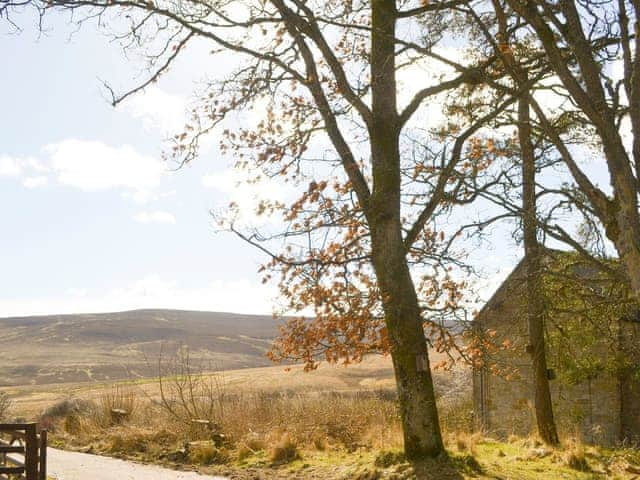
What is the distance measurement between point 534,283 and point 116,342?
12328cm

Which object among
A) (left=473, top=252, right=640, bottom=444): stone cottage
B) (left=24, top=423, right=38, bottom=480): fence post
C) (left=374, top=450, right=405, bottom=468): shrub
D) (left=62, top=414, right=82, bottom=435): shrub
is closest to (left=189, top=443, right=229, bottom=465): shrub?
(left=374, top=450, right=405, bottom=468): shrub

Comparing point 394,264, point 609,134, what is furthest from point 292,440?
point 609,134

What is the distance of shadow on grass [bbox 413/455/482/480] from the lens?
9.75 meters

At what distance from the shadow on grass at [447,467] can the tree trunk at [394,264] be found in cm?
21

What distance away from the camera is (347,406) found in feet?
63.9

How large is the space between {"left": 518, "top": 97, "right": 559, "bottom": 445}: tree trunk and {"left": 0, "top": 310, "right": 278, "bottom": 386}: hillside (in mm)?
73136

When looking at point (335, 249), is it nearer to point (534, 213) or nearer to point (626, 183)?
point (534, 213)

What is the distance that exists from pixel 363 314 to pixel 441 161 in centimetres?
276

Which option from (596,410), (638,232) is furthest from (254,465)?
(596,410)

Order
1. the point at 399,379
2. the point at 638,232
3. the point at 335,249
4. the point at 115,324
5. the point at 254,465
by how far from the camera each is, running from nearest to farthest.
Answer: the point at 638,232 < the point at 399,379 < the point at 335,249 < the point at 254,465 < the point at 115,324

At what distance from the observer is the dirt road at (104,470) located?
12555mm

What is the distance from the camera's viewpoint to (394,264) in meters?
11.0

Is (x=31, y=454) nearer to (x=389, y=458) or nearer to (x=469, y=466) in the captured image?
(x=389, y=458)

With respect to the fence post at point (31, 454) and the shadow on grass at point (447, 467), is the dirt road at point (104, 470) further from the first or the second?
the shadow on grass at point (447, 467)
